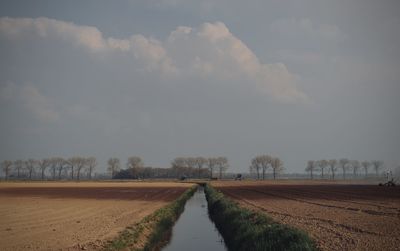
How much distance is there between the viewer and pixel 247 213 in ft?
88.7

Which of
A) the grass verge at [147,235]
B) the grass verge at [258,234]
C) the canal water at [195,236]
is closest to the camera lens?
the grass verge at [258,234]

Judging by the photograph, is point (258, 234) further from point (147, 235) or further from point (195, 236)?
point (195, 236)

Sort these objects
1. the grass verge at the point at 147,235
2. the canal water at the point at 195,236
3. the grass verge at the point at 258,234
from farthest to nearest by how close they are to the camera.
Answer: the canal water at the point at 195,236 < the grass verge at the point at 147,235 < the grass verge at the point at 258,234

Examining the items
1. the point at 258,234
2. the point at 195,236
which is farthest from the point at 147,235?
the point at 258,234

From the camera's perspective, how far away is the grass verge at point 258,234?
1556cm

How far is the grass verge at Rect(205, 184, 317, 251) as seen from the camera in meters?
15.6

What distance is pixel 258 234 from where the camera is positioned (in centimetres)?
1869

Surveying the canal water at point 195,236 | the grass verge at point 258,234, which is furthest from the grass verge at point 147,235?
the grass verge at point 258,234

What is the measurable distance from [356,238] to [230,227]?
10.1m

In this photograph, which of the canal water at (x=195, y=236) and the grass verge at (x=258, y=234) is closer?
the grass verge at (x=258, y=234)

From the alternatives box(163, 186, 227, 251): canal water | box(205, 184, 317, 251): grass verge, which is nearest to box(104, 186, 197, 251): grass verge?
box(163, 186, 227, 251): canal water

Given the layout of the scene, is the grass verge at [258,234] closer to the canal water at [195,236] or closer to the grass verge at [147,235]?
the canal water at [195,236]

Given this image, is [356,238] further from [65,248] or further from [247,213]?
[65,248]

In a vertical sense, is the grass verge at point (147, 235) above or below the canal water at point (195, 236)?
above
